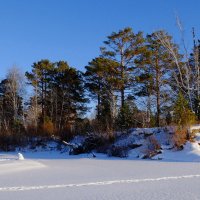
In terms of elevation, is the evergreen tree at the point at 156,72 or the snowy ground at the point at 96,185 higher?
the evergreen tree at the point at 156,72

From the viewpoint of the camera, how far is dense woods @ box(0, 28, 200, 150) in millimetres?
24969

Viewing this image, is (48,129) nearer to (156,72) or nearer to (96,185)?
(156,72)

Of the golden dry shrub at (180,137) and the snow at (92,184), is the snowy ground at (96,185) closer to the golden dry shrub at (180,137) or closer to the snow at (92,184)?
the snow at (92,184)

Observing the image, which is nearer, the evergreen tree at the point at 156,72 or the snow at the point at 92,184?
the snow at the point at 92,184

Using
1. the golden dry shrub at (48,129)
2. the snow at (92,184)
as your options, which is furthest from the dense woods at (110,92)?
the snow at (92,184)

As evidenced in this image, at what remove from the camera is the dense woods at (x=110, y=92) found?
2497cm

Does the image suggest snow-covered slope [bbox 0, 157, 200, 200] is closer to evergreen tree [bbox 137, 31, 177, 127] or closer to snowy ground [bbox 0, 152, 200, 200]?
snowy ground [bbox 0, 152, 200, 200]

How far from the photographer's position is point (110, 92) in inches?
1410

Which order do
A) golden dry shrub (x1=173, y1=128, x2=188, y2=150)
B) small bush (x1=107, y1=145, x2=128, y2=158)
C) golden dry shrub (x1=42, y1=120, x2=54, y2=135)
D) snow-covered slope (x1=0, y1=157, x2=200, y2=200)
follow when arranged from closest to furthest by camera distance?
snow-covered slope (x1=0, y1=157, x2=200, y2=200) < golden dry shrub (x1=173, y1=128, x2=188, y2=150) < small bush (x1=107, y1=145, x2=128, y2=158) < golden dry shrub (x1=42, y1=120, x2=54, y2=135)

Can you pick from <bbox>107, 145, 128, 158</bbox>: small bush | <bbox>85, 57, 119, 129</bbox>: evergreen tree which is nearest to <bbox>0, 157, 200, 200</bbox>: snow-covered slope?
<bbox>107, 145, 128, 158</bbox>: small bush

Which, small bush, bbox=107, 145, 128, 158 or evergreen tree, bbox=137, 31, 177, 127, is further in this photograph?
evergreen tree, bbox=137, 31, 177, 127

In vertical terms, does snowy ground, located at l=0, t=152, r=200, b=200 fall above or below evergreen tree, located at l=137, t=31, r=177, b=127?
below

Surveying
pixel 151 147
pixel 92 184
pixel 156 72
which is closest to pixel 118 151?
pixel 151 147

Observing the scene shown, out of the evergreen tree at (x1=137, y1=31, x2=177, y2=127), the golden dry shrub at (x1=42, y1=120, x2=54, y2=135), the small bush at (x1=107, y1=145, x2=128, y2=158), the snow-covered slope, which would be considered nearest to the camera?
the snow-covered slope
